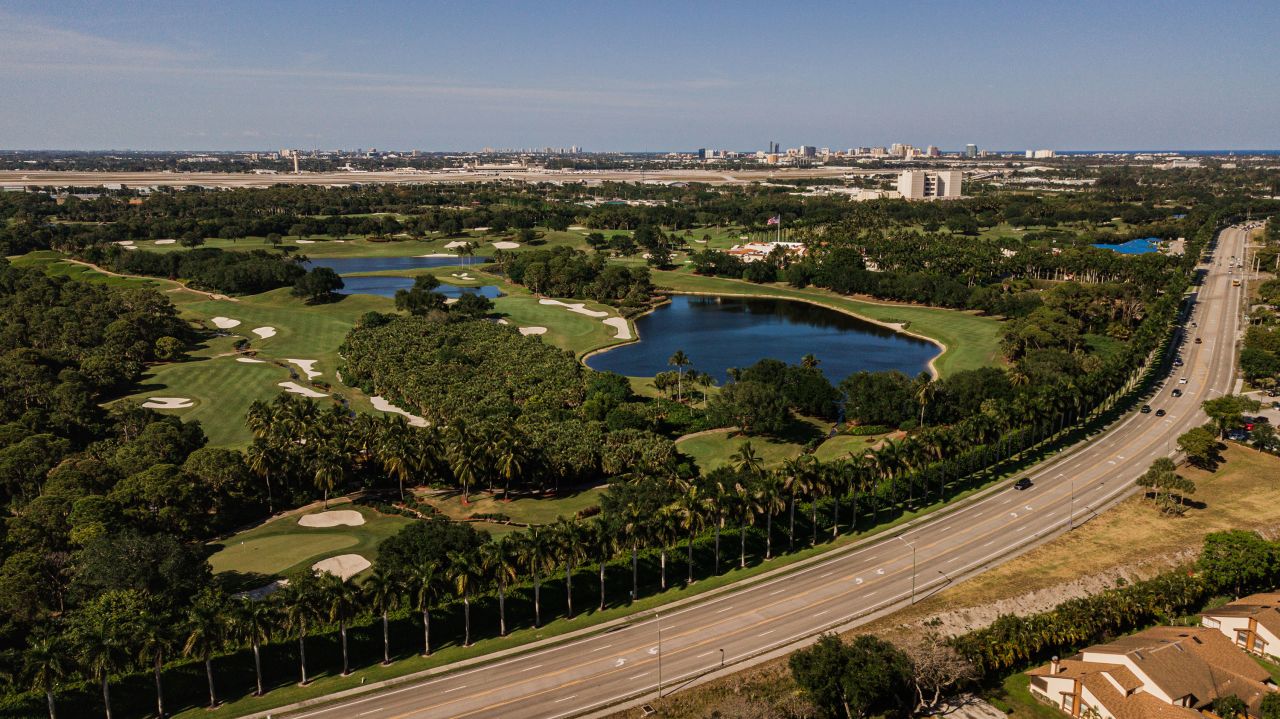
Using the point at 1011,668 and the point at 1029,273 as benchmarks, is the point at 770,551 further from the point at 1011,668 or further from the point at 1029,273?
the point at 1029,273

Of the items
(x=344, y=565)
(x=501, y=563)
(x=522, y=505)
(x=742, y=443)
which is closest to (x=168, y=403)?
(x=344, y=565)

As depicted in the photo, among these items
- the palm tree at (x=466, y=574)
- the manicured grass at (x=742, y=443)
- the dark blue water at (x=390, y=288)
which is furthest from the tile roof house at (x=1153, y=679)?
the dark blue water at (x=390, y=288)

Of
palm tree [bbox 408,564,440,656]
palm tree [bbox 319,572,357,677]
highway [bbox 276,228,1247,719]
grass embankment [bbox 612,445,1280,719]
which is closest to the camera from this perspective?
grass embankment [bbox 612,445,1280,719]

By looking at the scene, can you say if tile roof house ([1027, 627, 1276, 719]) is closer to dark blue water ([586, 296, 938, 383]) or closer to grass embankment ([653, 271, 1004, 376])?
dark blue water ([586, 296, 938, 383])

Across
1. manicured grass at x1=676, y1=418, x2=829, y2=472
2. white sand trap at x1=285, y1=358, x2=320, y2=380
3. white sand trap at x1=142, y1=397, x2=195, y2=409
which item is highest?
white sand trap at x1=285, y1=358, x2=320, y2=380

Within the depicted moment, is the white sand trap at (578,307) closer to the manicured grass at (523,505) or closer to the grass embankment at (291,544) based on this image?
the manicured grass at (523,505)

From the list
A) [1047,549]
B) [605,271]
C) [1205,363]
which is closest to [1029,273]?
[1205,363]

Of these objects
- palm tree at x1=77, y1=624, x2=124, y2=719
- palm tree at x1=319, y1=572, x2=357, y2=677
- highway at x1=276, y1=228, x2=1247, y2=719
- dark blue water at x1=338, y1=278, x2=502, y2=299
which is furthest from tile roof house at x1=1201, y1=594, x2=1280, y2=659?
dark blue water at x1=338, y1=278, x2=502, y2=299
